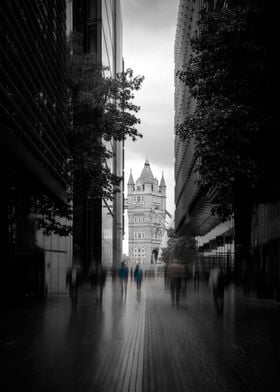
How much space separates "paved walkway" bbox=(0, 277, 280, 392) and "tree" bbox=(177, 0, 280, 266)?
3952 millimetres

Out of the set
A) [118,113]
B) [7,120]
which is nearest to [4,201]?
[7,120]

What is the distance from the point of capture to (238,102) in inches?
708

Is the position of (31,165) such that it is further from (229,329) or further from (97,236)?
(97,236)

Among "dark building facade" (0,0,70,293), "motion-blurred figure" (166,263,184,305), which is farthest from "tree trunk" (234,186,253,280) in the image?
"dark building facade" (0,0,70,293)

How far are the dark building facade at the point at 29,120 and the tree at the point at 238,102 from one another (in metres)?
4.41

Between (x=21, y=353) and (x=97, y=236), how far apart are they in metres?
38.6

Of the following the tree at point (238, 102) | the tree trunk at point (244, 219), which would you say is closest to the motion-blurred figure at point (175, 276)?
the tree trunk at point (244, 219)

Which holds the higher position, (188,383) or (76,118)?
(76,118)

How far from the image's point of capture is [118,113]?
25.9 metres

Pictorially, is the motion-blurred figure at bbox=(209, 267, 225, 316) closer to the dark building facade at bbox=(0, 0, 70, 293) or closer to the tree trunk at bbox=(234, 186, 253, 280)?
the tree trunk at bbox=(234, 186, 253, 280)

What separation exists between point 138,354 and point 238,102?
10.1m

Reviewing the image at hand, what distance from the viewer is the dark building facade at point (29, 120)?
564 inches

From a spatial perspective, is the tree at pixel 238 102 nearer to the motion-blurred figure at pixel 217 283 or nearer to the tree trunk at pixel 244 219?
the tree trunk at pixel 244 219

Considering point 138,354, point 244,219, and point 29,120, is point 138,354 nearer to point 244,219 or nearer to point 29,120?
point 29,120
